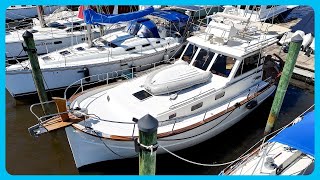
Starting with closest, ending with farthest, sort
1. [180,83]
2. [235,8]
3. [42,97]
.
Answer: [180,83], [42,97], [235,8]

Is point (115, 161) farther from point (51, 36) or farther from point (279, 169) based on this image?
point (51, 36)

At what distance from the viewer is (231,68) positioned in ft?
40.5

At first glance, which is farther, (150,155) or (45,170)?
(45,170)

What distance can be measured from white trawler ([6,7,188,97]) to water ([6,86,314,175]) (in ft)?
5.94

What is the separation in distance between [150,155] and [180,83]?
5.53 meters

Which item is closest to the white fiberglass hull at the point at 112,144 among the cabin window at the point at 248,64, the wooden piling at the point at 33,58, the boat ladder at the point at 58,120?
the boat ladder at the point at 58,120

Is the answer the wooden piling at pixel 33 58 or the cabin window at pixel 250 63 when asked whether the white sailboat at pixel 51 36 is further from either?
the cabin window at pixel 250 63

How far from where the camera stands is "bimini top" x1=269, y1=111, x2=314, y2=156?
8.82 metres

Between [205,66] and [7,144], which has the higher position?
[205,66]

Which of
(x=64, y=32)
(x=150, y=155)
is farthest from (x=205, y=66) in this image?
(x=64, y=32)

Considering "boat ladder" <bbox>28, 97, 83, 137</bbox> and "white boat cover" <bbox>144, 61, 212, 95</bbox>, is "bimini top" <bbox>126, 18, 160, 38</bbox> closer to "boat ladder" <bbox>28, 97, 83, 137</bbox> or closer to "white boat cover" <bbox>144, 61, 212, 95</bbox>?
"white boat cover" <bbox>144, 61, 212, 95</bbox>

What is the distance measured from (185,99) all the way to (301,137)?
3787 millimetres

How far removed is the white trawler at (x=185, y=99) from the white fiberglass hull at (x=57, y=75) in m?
Answer: 3.73

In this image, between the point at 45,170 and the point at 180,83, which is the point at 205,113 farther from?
the point at 45,170
